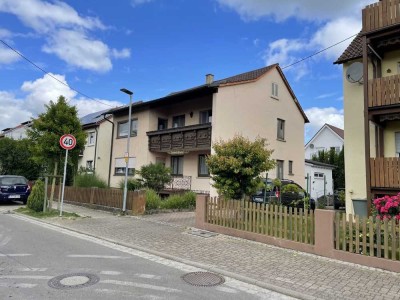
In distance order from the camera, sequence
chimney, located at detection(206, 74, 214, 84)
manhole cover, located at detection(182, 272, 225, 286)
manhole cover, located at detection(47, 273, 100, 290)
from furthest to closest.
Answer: chimney, located at detection(206, 74, 214, 84) → manhole cover, located at detection(182, 272, 225, 286) → manhole cover, located at detection(47, 273, 100, 290)

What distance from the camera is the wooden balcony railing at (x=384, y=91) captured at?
35.6ft

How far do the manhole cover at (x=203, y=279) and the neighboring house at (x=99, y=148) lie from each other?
21.4 m

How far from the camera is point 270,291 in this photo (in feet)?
17.6

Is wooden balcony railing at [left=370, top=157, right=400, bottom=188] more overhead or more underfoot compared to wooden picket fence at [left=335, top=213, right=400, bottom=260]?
more overhead

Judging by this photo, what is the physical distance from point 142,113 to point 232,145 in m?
14.4

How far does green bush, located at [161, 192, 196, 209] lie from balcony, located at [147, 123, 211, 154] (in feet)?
11.9

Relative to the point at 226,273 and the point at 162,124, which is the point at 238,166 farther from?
the point at 162,124

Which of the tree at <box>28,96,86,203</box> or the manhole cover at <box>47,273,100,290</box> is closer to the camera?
the manhole cover at <box>47,273,100,290</box>

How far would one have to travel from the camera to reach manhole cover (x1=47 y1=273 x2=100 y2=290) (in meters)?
5.29

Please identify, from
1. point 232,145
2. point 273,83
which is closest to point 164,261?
point 232,145

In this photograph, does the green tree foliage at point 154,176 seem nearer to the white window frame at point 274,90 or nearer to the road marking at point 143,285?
the white window frame at point 274,90

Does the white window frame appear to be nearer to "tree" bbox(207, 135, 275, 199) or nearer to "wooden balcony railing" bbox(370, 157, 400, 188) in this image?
"wooden balcony railing" bbox(370, 157, 400, 188)

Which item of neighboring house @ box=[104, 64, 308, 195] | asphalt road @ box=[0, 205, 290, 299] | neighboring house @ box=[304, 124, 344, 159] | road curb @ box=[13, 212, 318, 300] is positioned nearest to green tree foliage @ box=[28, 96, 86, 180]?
neighboring house @ box=[104, 64, 308, 195]

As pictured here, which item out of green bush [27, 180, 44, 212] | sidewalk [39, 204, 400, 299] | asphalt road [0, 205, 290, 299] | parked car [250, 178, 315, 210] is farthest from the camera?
green bush [27, 180, 44, 212]
